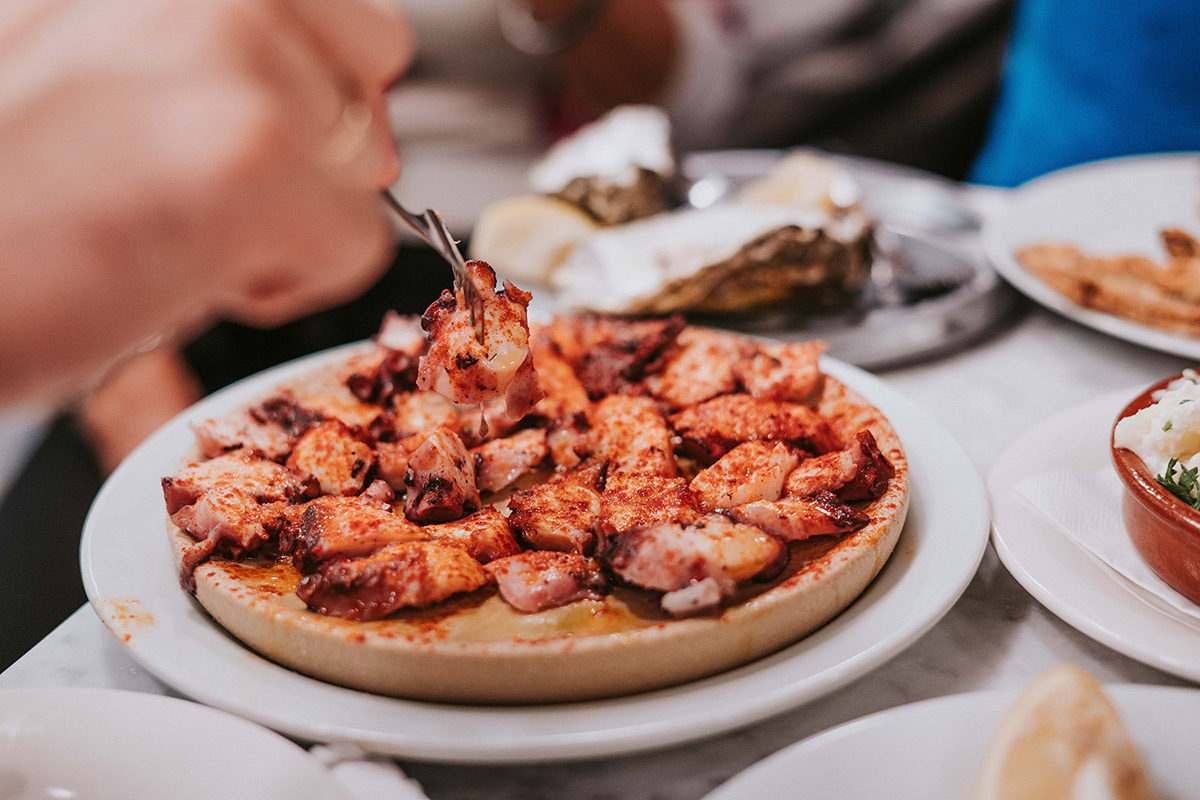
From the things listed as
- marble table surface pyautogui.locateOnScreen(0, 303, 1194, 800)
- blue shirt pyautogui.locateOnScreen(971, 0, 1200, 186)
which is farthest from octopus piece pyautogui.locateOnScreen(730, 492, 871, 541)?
blue shirt pyautogui.locateOnScreen(971, 0, 1200, 186)

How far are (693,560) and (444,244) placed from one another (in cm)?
57

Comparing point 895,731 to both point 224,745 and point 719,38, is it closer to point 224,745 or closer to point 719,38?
point 224,745

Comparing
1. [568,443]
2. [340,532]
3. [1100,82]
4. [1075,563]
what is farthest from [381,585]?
[1100,82]

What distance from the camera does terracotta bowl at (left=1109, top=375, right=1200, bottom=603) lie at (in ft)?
3.96

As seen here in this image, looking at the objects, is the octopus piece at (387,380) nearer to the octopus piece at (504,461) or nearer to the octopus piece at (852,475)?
the octopus piece at (504,461)

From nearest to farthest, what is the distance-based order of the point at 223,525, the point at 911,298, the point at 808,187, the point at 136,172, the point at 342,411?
the point at 136,172 < the point at 223,525 < the point at 342,411 < the point at 911,298 < the point at 808,187

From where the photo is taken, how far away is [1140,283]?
2.23 metres

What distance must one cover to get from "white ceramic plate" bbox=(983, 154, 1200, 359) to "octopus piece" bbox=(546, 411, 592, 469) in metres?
1.41

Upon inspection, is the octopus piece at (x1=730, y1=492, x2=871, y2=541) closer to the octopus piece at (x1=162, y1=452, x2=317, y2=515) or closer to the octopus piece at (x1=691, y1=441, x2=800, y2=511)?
the octopus piece at (x1=691, y1=441, x2=800, y2=511)

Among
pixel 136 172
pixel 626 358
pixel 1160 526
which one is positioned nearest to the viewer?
pixel 136 172

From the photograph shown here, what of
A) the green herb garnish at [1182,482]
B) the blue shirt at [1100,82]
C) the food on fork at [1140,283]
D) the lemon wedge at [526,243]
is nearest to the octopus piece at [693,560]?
the green herb garnish at [1182,482]

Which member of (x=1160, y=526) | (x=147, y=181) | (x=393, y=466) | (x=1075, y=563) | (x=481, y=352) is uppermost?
(x=147, y=181)

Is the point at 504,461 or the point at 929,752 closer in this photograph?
the point at 929,752

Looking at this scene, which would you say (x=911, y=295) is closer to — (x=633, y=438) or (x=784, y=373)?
(x=784, y=373)
